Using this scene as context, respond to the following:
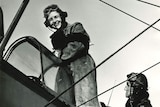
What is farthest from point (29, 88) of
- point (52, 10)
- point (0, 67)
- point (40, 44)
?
point (52, 10)

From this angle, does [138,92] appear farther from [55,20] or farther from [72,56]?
[55,20]

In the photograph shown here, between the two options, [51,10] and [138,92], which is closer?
[51,10]

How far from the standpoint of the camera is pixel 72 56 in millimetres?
7969

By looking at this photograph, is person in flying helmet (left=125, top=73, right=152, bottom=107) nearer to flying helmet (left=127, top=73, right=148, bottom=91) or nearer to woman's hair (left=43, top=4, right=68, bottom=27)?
flying helmet (left=127, top=73, right=148, bottom=91)

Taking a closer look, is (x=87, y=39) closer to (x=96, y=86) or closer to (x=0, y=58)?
(x=96, y=86)

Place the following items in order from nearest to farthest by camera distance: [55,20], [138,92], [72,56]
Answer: [72,56]
[55,20]
[138,92]

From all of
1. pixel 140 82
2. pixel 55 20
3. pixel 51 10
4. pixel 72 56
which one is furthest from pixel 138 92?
pixel 51 10

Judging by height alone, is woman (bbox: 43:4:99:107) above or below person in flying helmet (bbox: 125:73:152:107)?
below

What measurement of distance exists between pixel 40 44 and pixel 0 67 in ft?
4.73

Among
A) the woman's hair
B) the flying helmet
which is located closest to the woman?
the woman's hair

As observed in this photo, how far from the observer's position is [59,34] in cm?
828

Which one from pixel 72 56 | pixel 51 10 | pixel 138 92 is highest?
pixel 51 10

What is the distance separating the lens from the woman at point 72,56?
7.56 m

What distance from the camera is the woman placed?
7562mm
